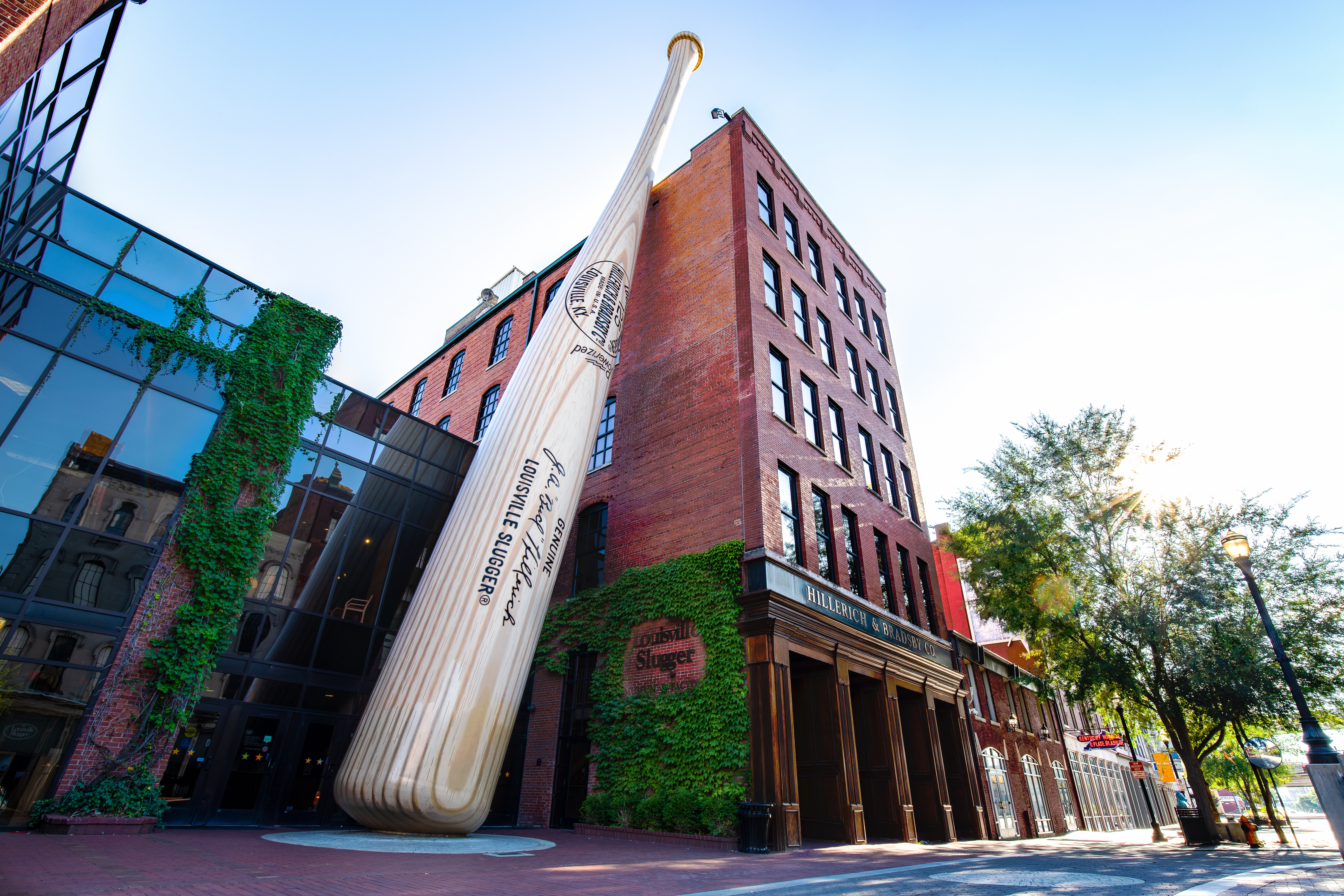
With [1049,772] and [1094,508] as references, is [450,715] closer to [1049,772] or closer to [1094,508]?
[1094,508]

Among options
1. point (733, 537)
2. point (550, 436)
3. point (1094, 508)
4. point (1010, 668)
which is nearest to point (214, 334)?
point (550, 436)

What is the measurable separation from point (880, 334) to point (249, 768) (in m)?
23.3

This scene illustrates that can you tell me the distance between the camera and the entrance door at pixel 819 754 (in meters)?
12.5

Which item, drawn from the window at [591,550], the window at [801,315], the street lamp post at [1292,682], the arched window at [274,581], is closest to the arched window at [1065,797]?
the street lamp post at [1292,682]

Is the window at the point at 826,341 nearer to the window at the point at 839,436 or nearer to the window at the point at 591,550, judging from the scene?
the window at the point at 839,436

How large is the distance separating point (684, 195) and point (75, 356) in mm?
15404

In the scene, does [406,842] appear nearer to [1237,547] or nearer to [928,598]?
[1237,547]

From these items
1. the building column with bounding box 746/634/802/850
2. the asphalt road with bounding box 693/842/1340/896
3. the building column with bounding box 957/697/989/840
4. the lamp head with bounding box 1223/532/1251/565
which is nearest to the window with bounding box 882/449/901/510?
the building column with bounding box 957/697/989/840

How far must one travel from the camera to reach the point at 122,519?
33.2 feet

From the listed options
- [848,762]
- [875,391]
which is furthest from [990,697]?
[848,762]

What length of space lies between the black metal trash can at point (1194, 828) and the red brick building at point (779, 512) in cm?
573

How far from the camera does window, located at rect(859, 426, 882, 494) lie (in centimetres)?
1889

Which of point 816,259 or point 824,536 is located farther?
point 816,259

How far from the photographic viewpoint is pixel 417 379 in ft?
97.0
